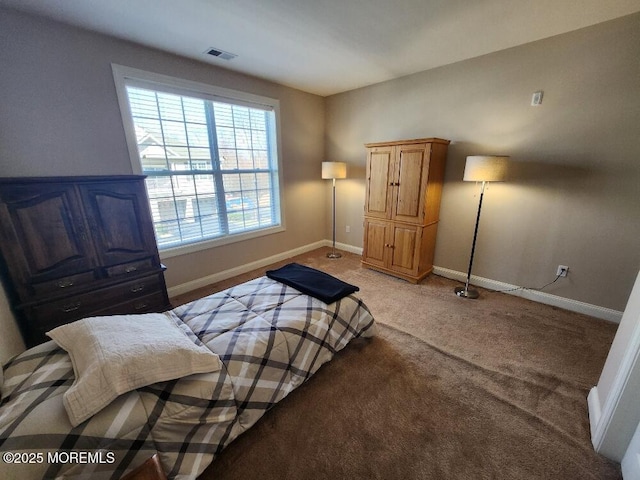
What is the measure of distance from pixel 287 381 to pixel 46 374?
108 centimetres

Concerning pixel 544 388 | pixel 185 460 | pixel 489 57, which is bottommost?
pixel 544 388

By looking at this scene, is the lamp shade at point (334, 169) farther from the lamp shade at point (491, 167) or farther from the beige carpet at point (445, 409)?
the beige carpet at point (445, 409)

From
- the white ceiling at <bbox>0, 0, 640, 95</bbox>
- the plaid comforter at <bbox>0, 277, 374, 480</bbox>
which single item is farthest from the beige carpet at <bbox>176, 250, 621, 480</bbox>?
the white ceiling at <bbox>0, 0, 640, 95</bbox>

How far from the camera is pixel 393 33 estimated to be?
2156 millimetres

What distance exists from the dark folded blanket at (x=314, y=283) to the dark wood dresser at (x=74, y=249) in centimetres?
118

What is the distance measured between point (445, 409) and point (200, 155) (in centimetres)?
327

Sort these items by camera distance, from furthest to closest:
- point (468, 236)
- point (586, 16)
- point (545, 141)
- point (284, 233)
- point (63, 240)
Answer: point (284, 233)
point (468, 236)
point (545, 141)
point (586, 16)
point (63, 240)

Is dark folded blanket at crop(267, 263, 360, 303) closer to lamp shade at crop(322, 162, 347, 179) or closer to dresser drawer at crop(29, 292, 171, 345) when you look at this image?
dresser drawer at crop(29, 292, 171, 345)

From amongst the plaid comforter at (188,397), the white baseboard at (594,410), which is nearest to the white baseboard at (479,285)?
the white baseboard at (594,410)

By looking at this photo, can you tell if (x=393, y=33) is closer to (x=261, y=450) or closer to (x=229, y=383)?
(x=229, y=383)

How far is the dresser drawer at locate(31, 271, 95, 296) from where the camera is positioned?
1.71 metres

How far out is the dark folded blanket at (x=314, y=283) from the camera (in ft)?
5.93

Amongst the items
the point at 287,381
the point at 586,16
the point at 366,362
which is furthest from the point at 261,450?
the point at 586,16

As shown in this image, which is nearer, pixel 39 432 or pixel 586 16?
pixel 39 432
